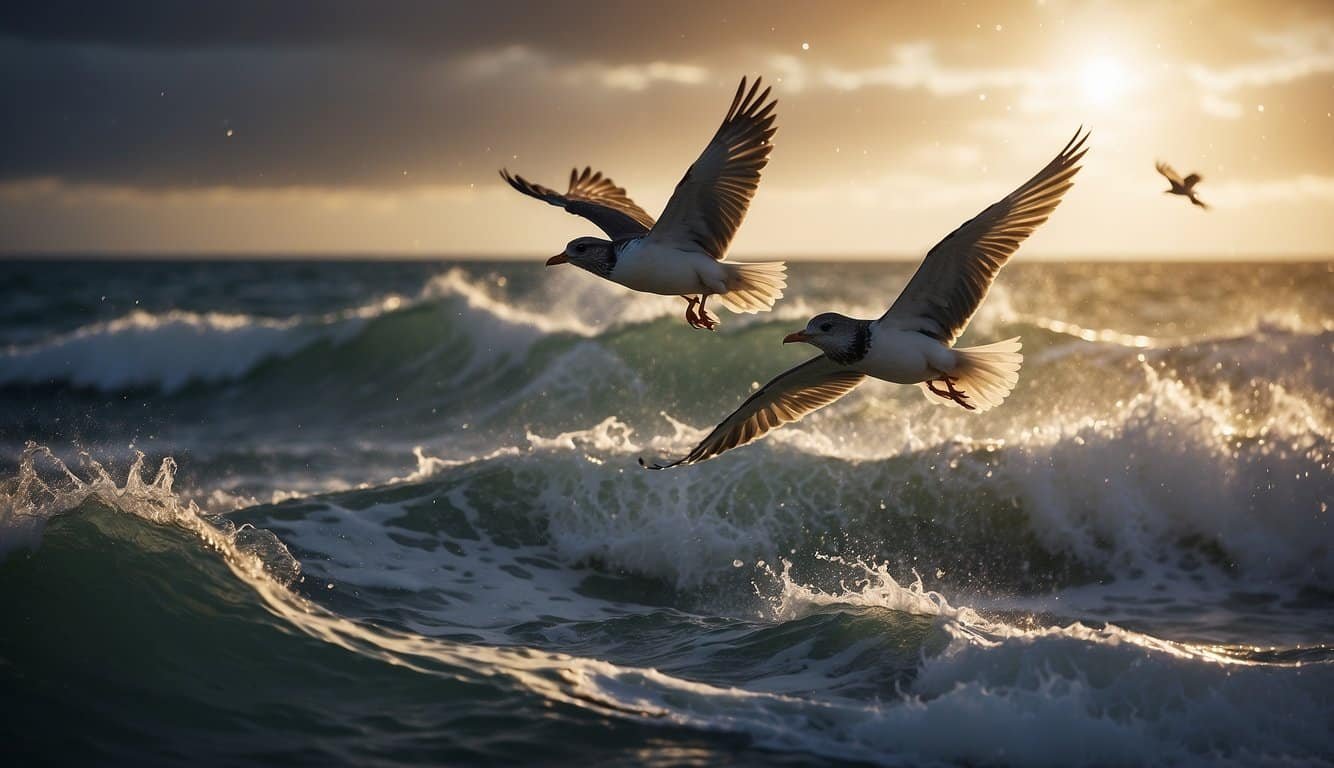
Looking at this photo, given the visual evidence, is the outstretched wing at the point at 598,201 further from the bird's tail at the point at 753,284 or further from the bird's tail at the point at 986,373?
the bird's tail at the point at 986,373

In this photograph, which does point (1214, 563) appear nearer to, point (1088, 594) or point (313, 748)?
point (1088, 594)

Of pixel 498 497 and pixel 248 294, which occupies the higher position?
pixel 248 294

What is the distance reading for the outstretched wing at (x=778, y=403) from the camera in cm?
848

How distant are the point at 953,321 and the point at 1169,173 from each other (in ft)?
12.8

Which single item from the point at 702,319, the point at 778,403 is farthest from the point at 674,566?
the point at 702,319

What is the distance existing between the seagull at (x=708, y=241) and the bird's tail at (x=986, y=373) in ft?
3.84

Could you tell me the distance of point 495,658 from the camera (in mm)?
7973

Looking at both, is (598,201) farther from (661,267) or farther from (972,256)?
(972,256)

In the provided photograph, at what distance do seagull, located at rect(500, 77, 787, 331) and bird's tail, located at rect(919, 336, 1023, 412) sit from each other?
46.1 inches

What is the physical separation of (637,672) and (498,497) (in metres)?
4.91

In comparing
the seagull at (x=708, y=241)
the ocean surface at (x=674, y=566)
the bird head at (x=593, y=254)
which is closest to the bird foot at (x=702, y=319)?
the seagull at (x=708, y=241)

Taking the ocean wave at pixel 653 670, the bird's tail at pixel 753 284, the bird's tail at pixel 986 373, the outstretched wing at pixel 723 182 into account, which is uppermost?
the outstretched wing at pixel 723 182

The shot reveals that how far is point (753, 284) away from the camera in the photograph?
27.6 ft

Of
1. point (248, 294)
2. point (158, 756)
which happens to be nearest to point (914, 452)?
point (158, 756)
